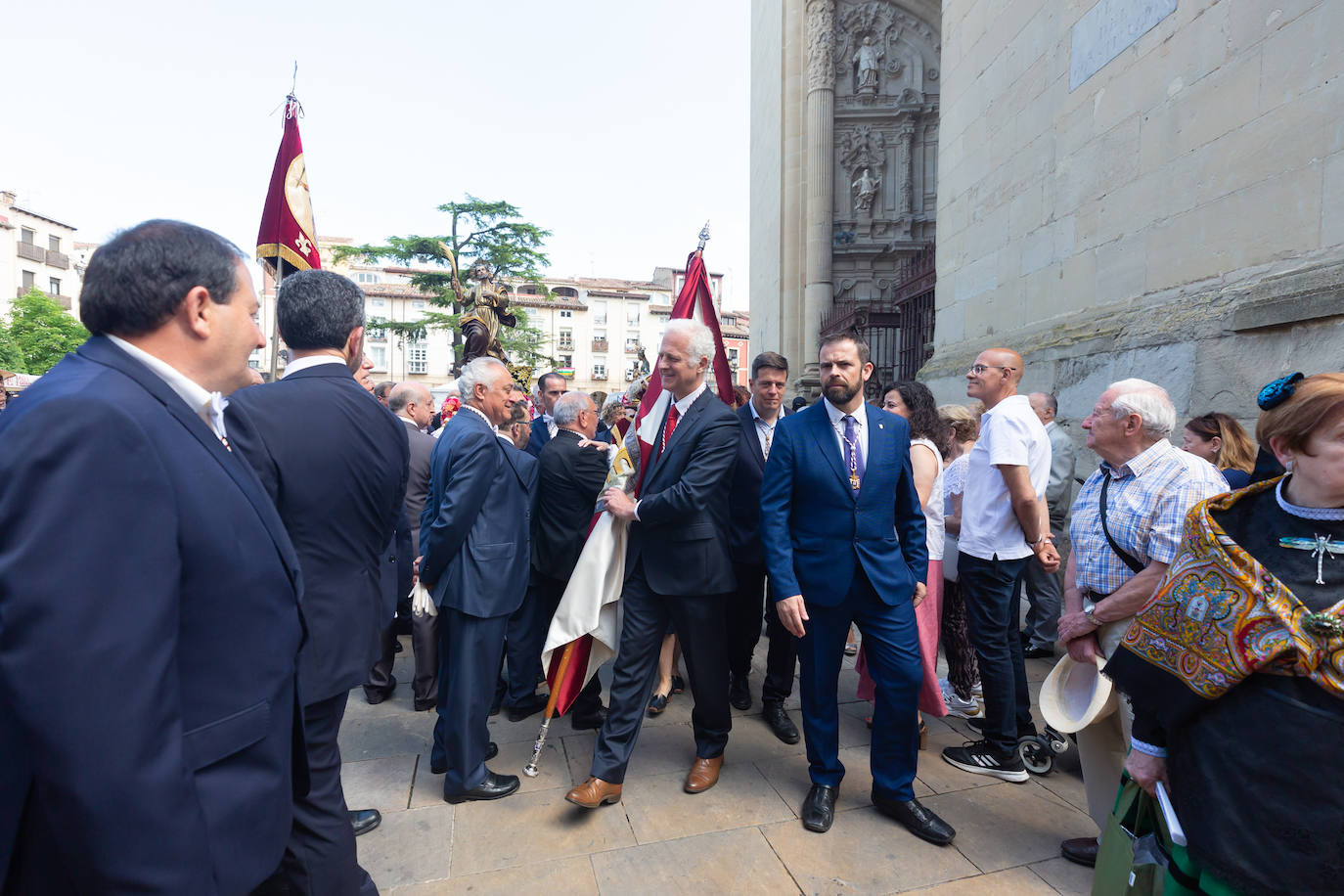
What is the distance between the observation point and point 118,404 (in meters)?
1.08

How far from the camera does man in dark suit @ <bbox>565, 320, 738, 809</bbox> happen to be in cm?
301

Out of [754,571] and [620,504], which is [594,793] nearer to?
[620,504]

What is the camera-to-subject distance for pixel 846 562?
2.87 meters

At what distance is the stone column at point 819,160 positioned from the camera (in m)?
14.6

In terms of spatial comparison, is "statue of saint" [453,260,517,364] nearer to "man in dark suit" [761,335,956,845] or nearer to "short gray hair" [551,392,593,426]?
"short gray hair" [551,392,593,426]

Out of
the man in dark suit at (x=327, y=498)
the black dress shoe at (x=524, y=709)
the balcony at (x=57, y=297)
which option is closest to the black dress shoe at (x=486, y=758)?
the black dress shoe at (x=524, y=709)

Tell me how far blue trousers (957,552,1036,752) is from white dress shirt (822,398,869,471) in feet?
3.22

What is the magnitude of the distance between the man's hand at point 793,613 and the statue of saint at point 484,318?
476cm

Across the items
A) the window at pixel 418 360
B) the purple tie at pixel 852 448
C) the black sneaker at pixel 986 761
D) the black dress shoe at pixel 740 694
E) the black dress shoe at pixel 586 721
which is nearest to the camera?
the purple tie at pixel 852 448

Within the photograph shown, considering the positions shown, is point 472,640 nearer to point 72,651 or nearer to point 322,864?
point 322,864

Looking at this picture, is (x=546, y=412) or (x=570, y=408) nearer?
(x=570, y=408)

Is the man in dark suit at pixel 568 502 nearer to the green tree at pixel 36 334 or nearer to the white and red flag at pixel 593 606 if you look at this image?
the white and red flag at pixel 593 606

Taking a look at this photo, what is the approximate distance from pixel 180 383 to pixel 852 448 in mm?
2436

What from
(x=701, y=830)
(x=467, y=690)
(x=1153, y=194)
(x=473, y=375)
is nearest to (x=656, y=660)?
(x=701, y=830)
